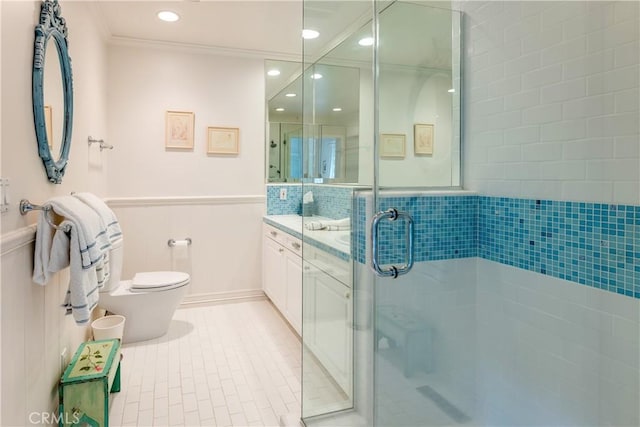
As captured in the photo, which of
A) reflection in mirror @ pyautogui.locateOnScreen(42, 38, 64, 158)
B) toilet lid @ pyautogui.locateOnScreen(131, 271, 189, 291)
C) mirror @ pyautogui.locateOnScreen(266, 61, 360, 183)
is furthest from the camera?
toilet lid @ pyautogui.locateOnScreen(131, 271, 189, 291)

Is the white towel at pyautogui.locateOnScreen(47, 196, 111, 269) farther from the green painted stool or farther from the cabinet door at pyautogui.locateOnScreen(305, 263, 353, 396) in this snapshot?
the cabinet door at pyautogui.locateOnScreen(305, 263, 353, 396)

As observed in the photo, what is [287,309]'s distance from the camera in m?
3.10

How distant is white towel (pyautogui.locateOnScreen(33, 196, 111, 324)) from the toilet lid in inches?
44.4

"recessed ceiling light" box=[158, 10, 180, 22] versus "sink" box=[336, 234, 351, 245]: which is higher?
"recessed ceiling light" box=[158, 10, 180, 22]

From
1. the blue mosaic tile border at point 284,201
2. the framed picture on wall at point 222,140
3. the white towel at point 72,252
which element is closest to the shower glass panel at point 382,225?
the white towel at point 72,252

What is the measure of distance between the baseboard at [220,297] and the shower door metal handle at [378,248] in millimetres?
2456

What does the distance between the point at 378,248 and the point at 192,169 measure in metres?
2.50

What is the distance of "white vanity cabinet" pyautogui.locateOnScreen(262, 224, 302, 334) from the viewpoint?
2.86 m

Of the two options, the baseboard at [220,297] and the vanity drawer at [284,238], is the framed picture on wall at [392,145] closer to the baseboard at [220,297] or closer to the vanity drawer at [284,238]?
the vanity drawer at [284,238]

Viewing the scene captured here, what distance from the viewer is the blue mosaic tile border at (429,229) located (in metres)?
1.80

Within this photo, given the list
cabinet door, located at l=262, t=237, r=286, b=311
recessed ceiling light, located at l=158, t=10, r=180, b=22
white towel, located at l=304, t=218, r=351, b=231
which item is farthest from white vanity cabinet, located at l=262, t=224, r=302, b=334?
recessed ceiling light, located at l=158, t=10, r=180, b=22

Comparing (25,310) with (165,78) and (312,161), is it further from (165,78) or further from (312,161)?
(165,78)

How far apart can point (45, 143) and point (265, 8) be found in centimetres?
184

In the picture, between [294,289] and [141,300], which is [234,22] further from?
[141,300]
